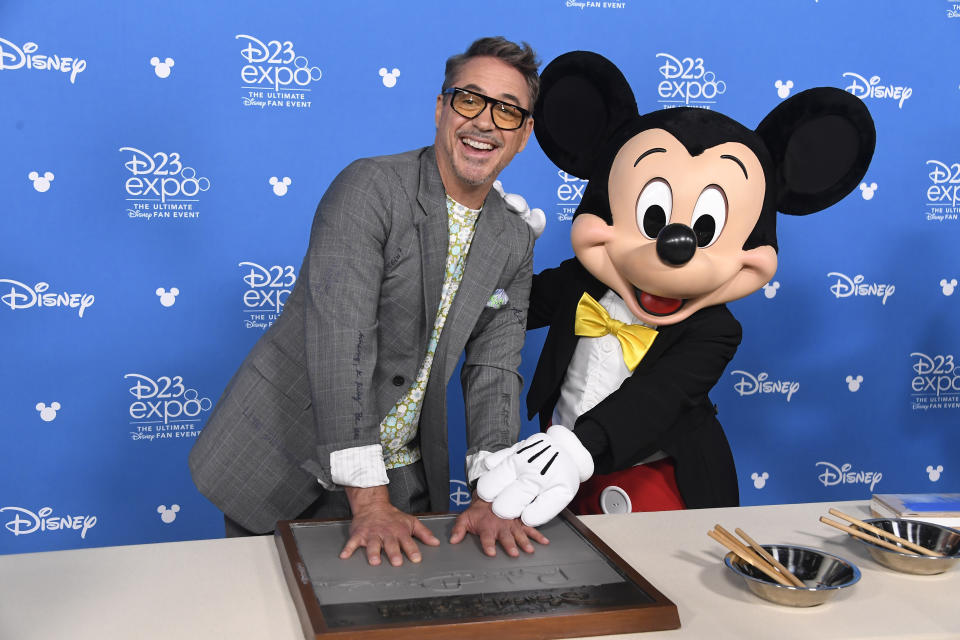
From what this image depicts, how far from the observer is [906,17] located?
11.4 ft

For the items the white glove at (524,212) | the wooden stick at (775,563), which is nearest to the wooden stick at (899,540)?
the wooden stick at (775,563)

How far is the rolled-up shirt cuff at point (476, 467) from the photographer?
1.74m

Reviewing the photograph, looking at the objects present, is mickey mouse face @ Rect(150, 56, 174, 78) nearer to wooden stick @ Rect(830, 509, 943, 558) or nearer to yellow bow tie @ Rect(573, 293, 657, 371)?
yellow bow tie @ Rect(573, 293, 657, 371)

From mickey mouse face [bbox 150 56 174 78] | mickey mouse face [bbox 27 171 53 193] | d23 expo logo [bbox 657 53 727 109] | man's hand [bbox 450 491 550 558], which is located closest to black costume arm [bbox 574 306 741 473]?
man's hand [bbox 450 491 550 558]

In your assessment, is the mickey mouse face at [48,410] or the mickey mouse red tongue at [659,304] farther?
the mickey mouse face at [48,410]

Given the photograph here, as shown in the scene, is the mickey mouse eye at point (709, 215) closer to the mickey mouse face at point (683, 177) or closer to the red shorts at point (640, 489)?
the mickey mouse face at point (683, 177)

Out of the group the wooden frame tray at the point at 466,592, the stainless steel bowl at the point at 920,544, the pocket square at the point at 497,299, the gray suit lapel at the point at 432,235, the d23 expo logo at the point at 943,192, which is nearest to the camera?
the wooden frame tray at the point at 466,592

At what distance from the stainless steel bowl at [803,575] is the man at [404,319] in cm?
55

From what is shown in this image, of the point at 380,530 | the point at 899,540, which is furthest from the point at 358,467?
the point at 899,540

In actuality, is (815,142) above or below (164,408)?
above

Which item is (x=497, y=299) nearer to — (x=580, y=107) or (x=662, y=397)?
(x=662, y=397)

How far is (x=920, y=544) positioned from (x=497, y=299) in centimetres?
88

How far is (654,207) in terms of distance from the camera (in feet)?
6.51

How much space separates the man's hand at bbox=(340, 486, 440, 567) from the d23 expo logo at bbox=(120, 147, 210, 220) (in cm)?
172
